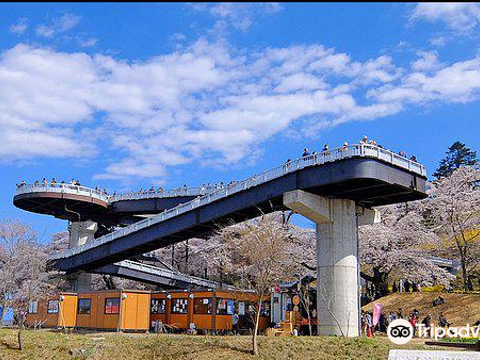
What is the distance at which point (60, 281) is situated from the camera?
198ft

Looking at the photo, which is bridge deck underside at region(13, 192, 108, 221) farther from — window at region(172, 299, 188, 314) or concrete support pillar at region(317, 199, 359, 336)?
concrete support pillar at region(317, 199, 359, 336)

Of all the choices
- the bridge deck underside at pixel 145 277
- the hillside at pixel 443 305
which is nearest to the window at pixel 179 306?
the hillside at pixel 443 305

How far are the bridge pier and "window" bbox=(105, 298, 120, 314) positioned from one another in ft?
42.0

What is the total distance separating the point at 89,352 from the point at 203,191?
104ft

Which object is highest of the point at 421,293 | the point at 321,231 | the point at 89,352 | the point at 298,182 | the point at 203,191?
the point at 203,191

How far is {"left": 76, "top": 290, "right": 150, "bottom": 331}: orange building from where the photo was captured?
125 feet

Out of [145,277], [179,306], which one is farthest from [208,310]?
[145,277]

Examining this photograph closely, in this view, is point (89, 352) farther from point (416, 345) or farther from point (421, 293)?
point (421, 293)

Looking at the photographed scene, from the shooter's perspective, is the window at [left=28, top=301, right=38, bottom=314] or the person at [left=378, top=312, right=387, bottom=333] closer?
the person at [left=378, top=312, right=387, bottom=333]

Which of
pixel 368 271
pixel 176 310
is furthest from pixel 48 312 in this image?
pixel 368 271

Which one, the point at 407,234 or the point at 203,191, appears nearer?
the point at 407,234

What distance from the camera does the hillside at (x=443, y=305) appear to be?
42562 mm

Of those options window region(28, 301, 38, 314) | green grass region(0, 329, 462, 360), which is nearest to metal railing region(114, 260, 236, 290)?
window region(28, 301, 38, 314)

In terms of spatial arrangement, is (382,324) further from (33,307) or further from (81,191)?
(81,191)
